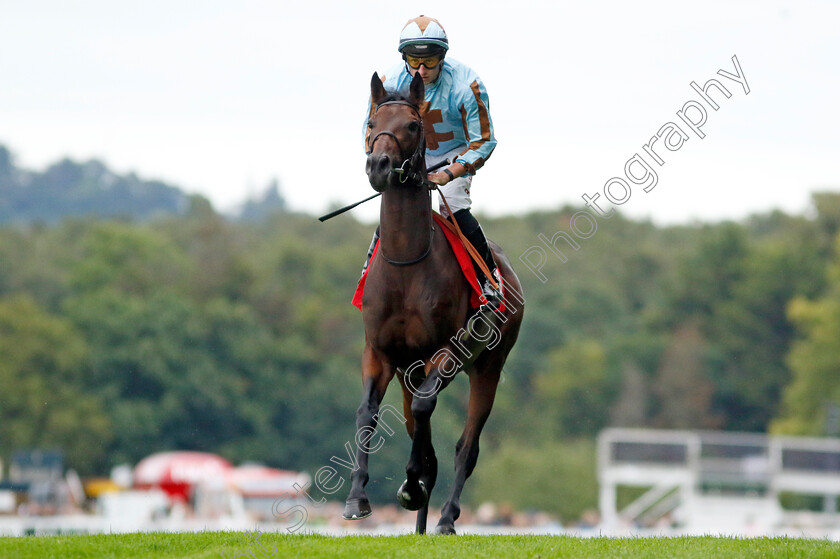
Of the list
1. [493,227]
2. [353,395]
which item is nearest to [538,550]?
[353,395]

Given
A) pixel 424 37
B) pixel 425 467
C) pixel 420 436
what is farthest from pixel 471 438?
pixel 424 37

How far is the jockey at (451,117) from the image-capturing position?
977 cm

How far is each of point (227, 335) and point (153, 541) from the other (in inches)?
2427

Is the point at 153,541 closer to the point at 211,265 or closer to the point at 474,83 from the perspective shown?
the point at 474,83

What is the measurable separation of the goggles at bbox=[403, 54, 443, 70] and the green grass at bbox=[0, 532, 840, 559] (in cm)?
368

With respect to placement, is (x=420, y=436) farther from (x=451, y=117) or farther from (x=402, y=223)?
(x=451, y=117)

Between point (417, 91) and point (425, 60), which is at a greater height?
point (425, 60)

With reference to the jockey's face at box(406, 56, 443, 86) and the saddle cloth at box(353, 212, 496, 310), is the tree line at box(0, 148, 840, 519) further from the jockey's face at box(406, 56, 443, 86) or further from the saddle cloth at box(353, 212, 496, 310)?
the jockey's face at box(406, 56, 443, 86)

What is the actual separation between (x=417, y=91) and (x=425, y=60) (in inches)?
26.7

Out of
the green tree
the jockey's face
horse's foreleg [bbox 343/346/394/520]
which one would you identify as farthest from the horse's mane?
the green tree

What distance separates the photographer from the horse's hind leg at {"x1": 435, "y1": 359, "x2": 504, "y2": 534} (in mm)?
10125

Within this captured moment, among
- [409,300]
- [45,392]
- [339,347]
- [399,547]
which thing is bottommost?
[399,547]

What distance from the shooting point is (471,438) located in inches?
419

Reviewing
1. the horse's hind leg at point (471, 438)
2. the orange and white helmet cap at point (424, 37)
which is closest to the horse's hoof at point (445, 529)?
the horse's hind leg at point (471, 438)
